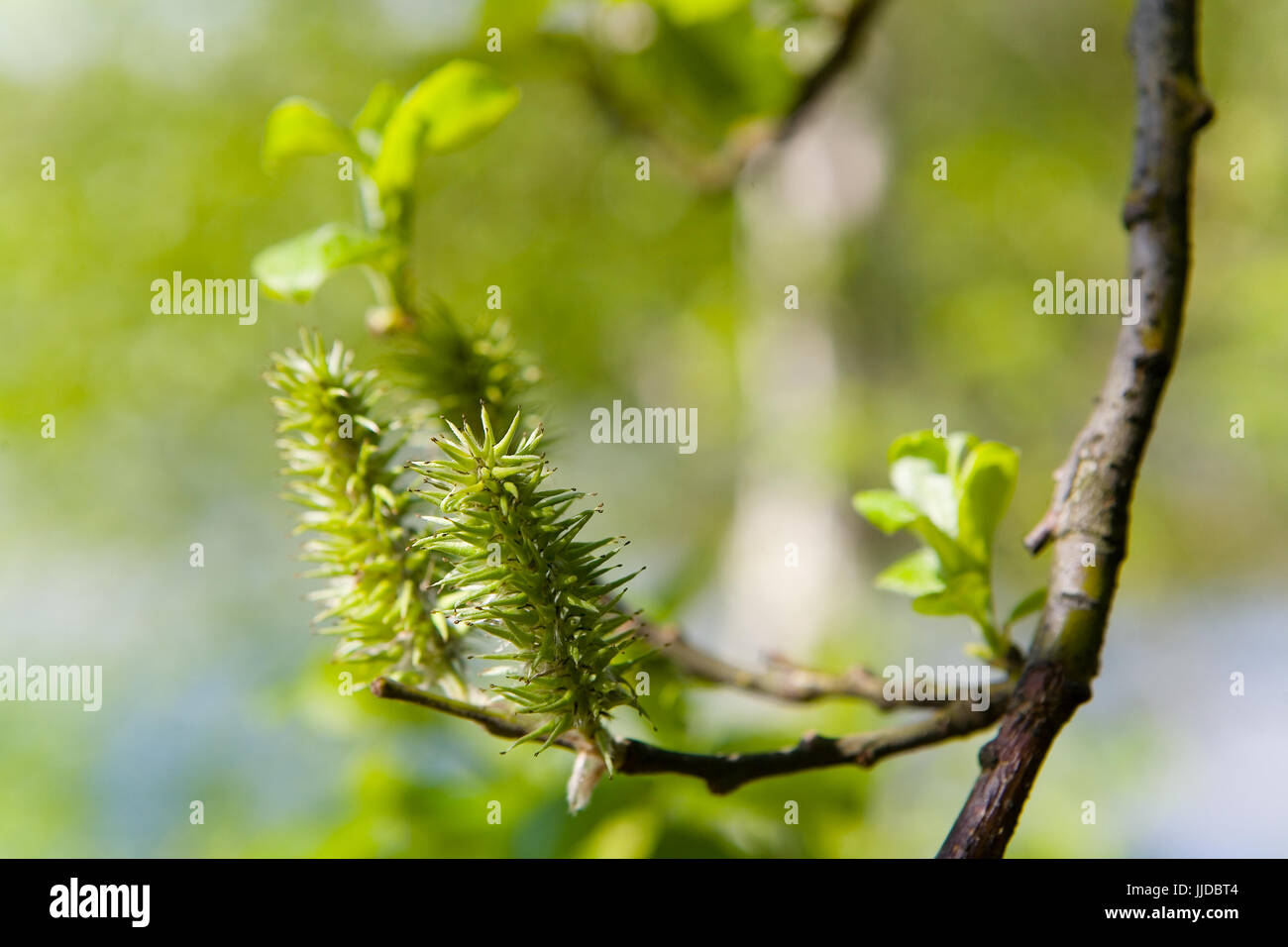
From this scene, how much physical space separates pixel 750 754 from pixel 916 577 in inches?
5.6

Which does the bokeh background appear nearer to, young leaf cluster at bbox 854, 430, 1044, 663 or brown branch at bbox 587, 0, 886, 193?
brown branch at bbox 587, 0, 886, 193

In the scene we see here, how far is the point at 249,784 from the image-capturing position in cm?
233

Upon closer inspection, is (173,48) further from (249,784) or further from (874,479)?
(874,479)

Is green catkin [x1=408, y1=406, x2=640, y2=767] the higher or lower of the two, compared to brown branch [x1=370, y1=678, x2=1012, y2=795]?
higher

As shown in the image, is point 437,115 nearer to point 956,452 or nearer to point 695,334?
point 956,452

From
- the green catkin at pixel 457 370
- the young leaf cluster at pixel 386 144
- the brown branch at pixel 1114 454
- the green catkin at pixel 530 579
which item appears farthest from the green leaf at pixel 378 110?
the brown branch at pixel 1114 454

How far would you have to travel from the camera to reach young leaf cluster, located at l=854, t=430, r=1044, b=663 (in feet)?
1.56


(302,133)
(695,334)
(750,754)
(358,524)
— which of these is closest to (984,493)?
(750,754)

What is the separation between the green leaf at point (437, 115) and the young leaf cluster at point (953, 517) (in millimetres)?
288

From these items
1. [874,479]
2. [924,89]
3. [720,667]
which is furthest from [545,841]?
[924,89]

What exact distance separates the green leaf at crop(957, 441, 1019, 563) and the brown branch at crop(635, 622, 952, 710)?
0.38 ft

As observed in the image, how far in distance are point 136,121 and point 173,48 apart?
0.71 ft

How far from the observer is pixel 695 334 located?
2.73 meters

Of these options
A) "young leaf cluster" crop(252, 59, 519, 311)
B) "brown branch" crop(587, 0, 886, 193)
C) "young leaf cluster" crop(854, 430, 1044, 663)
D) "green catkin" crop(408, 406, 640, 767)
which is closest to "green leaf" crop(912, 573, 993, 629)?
"young leaf cluster" crop(854, 430, 1044, 663)
